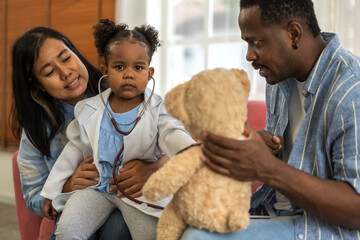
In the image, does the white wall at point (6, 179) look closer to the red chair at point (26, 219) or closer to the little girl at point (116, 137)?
the red chair at point (26, 219)

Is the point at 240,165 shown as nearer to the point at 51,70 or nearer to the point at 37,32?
the point at 51,70

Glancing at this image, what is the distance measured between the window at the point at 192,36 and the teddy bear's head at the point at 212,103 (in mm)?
1672

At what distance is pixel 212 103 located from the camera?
92 centimetres

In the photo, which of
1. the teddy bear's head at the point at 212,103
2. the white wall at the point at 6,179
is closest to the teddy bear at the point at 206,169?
the teddy bear's head at the point at 212,103

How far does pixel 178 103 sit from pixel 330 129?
1.38ft

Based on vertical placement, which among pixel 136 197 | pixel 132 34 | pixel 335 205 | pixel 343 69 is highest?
pixel 132 34

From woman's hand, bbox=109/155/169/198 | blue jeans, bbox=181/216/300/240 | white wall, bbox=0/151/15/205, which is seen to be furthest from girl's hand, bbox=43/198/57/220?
white wall, bbox=0/151/15/205

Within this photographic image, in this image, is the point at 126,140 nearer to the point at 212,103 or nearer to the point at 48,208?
the point at 48,208

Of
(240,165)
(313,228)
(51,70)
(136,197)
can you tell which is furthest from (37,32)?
(313,228)

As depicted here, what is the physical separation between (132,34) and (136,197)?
2.07ft

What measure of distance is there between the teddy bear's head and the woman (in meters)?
0.90

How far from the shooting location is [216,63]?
289 cm

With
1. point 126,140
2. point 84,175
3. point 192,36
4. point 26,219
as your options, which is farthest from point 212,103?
point 192,36

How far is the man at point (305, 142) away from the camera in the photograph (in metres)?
0.98
